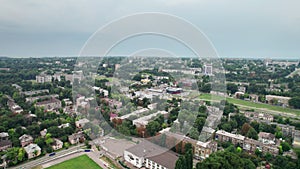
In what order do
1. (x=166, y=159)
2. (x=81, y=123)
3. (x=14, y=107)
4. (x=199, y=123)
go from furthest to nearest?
(x=14, y=107) < (x=81, y=123) < (x=199, y=123) < (x=166, y=159)

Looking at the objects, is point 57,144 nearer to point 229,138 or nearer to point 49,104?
point 49,104

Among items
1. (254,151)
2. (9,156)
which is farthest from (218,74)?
(9,156)

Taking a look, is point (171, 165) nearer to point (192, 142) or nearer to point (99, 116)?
point (192, 142)

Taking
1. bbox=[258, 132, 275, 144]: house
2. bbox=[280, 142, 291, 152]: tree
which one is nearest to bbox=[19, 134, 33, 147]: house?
bbox=[258, 132, 275, 144]: house

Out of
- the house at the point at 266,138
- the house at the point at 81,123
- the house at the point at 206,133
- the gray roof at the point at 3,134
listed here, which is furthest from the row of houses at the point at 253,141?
the gray roof at the point at 3,134

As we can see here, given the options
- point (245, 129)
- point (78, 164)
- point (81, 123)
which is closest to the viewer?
point (78, 164)

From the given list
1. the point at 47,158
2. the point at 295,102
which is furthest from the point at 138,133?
the point at 295,102
